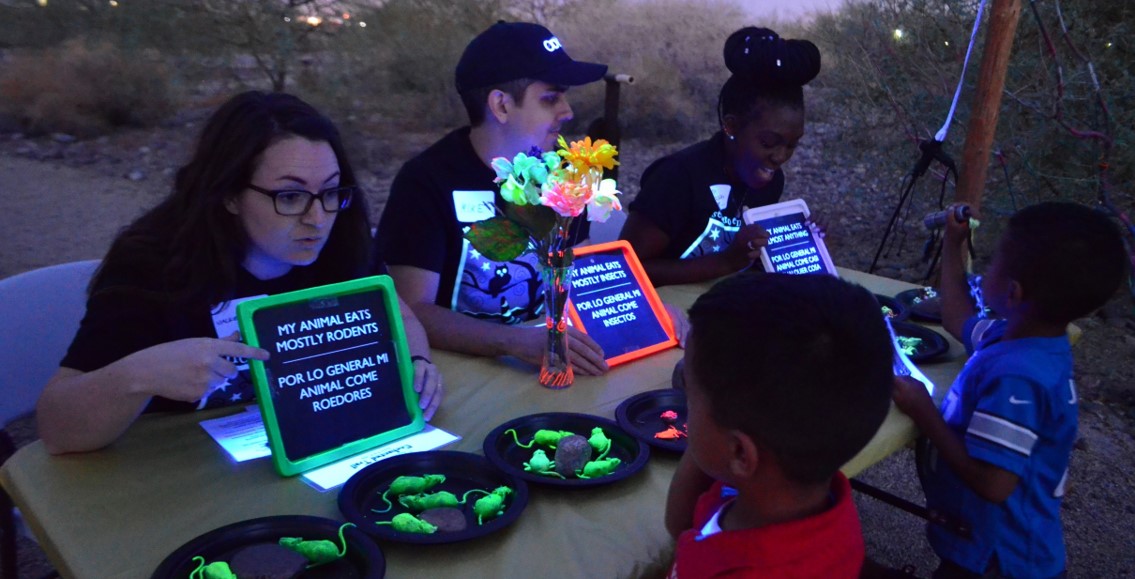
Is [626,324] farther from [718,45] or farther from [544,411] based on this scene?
[718,45]

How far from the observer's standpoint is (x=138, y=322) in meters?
1.65

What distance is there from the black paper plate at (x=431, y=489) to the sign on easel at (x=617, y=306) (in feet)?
2.02

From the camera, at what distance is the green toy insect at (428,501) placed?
1354mm

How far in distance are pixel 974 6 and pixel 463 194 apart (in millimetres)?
5300

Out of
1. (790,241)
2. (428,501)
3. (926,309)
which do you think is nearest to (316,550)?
(428,501)

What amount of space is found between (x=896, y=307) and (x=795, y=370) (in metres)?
1.75

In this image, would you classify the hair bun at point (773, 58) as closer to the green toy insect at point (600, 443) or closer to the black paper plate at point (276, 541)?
the green toy insect at point (600, 443)

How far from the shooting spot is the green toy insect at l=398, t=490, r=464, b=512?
1.35 meters

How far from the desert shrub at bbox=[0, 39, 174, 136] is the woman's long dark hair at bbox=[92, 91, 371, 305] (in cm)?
615

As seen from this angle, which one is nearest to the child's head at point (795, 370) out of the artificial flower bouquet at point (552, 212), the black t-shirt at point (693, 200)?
the artificial flower bouquet at point (552, 212)

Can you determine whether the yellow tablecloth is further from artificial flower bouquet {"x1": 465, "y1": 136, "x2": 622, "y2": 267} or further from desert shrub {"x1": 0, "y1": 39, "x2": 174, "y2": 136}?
desert shrub {"x1": 0, "y1": 39, "x2": 174, "y2": 136}

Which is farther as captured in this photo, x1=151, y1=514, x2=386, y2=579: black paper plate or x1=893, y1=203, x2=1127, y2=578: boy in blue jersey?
x1=893, y1=203, x2=1127, y2=578: boy in blue jersey

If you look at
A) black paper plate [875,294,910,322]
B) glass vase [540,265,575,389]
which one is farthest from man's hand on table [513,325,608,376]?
black paper plate [875,294,910,322]

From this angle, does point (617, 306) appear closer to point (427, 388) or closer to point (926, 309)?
point (427, 388)
